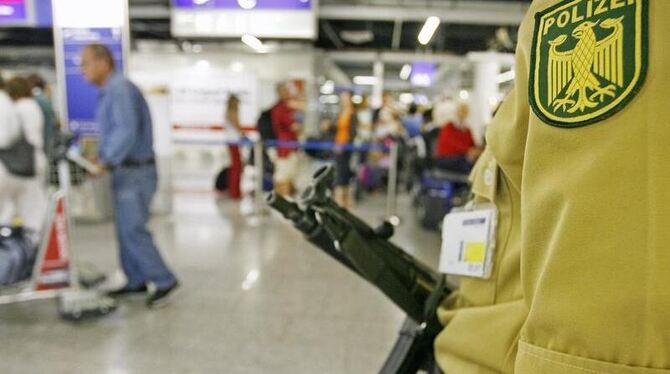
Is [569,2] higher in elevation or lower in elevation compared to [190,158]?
higher

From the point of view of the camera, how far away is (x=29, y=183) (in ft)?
11.4

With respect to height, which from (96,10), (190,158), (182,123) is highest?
(96,10)

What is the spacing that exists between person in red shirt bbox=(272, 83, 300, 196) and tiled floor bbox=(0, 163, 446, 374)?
7.71 feet

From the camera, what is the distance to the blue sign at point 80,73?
4965 mm

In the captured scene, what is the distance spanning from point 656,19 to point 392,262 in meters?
0.74

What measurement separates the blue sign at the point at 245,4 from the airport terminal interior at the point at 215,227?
2cm

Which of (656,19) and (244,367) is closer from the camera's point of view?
(656,19)

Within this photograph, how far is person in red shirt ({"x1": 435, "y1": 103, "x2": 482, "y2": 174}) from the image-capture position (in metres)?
5.36

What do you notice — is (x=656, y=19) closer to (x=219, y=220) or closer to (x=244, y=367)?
(x=244, y=367)

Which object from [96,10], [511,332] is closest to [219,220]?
[96,10]

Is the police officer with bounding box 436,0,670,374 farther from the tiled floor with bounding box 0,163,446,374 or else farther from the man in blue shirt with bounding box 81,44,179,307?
the man in blue shirt with bounding box 81,44,179,307

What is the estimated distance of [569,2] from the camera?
1.79ft

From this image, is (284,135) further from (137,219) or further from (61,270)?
(61,270)

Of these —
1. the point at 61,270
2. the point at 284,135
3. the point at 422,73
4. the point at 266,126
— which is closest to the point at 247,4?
the point at 266,126
